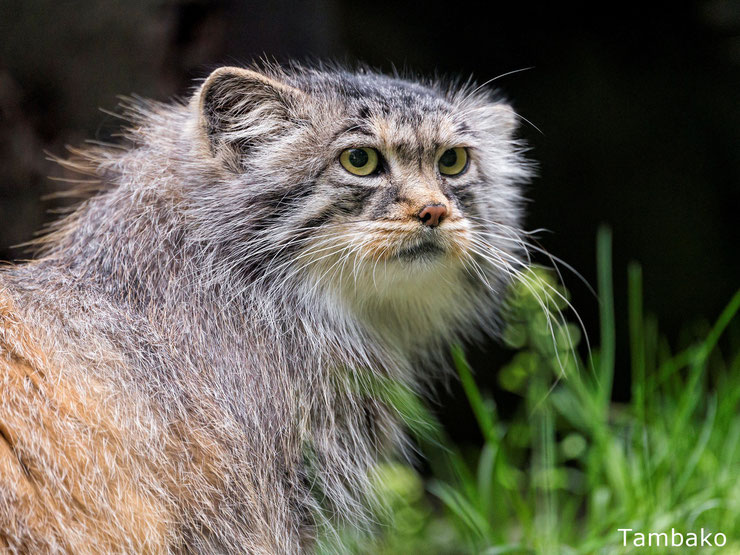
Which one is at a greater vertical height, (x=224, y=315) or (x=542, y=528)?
(x=224, y=315)

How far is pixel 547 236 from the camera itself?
5859 millimetres

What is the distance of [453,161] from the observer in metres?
3.35

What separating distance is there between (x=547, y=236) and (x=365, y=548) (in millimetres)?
3215

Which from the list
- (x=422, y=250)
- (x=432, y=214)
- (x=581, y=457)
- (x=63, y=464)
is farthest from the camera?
(x=581, y=457)

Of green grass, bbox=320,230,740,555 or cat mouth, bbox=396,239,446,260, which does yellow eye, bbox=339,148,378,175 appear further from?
green grass, bbox=320,230,740,555

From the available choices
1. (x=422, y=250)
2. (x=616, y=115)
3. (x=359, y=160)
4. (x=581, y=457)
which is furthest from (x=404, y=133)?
(x=616, y=115)

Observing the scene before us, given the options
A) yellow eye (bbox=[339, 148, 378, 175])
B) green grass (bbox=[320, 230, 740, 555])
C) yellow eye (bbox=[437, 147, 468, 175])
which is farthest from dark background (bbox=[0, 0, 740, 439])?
yellow eye (bbox=[339, 148, 378, 175])

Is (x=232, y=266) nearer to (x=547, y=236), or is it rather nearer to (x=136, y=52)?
(x=136, y=52)

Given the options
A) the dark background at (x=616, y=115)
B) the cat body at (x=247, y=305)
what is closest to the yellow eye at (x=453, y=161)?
the cat body at (x=247, y=305)

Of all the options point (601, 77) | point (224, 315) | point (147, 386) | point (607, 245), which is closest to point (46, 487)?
point (147, 386)

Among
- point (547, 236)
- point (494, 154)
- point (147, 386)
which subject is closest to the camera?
point (147, 386)

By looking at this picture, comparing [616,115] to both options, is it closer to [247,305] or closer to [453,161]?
[453,161]

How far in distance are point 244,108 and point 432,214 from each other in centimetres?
90

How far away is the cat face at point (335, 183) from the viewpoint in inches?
118
